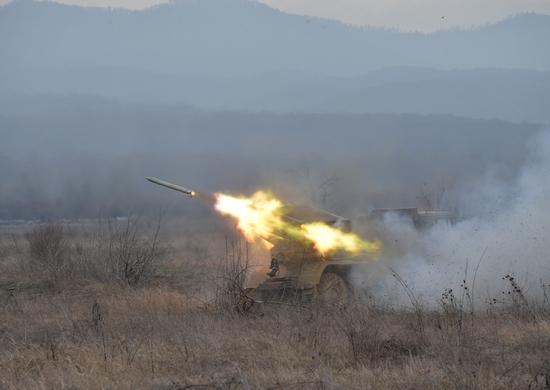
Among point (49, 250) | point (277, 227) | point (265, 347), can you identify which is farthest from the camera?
point (49, 250)

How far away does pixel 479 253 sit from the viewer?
17.6m

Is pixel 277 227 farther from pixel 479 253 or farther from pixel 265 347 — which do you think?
pixel 265 347

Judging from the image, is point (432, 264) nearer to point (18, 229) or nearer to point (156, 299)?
point (156, 299)

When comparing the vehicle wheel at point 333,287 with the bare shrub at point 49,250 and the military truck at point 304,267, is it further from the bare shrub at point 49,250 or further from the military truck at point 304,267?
the bare shrub at point 49,250

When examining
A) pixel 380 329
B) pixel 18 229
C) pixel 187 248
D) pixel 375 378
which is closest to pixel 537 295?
pixel 380 329

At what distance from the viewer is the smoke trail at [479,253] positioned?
1653 centimetres

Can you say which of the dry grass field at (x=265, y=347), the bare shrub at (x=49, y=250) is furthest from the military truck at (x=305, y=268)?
the bare shrub at (x=49, y=250)

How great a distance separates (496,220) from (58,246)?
16325 millimetres

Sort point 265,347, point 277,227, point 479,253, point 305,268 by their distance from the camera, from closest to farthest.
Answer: point 265,347 < point 305,268 < point 277,227 < point 479,253

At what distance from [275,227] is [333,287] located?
81.0 inches

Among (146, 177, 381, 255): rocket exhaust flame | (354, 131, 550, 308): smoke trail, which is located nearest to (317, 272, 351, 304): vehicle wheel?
(354, 131, 550, 308): smoke trail

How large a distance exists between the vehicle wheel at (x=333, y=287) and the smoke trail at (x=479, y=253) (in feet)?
1.37

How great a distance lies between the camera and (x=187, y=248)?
116ft

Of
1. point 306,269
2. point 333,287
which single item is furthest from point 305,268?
point 333,287
